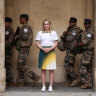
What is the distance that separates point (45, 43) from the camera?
883 cm

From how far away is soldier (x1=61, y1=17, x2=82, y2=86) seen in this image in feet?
31.4

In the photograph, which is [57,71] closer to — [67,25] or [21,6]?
[67,25]

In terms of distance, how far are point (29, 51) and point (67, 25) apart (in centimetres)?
138

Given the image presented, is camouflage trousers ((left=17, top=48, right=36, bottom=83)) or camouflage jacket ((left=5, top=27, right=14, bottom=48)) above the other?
camouflage jacket ((left=5, top=27, right=14, bottom=48))

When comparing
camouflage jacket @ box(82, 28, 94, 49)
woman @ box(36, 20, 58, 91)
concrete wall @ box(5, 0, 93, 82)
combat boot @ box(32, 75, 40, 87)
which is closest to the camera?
woman @ box(36, 20, 58, 91)

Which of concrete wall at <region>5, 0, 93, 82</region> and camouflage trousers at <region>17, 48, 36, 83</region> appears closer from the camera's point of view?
camouflage trousers at <region>17, 48, 36, 83</region>

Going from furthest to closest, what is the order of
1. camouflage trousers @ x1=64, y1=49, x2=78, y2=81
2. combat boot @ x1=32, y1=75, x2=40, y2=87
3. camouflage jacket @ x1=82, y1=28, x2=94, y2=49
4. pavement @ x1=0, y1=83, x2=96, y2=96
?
camouflage trousers @ x1=64, y1=49, x2=78, y2=81
combat boot @ x1=32, y1=75, x2=40, y2=87
camouflage jacket @ x1=82, y1=28, x2=94, y2=49
pavement @ x1=0, y1=83, x2=96, y2=96

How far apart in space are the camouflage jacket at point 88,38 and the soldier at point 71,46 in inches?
14.7

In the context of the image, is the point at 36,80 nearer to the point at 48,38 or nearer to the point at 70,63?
the point at 70,63

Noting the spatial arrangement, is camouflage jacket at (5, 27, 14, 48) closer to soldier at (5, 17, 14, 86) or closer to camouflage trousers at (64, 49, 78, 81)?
soldier at (5, 17, 14, 86)

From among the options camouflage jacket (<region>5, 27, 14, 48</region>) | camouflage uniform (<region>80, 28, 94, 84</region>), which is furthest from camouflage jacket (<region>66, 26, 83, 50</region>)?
camouflage jacket (<region>5, 27, 14, 48</region>)

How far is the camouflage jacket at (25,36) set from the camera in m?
9.51

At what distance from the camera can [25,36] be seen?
9.51 m

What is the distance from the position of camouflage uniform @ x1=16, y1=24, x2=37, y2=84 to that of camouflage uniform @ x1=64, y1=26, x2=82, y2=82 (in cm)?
98
